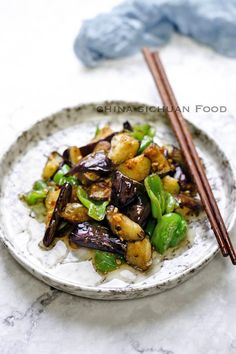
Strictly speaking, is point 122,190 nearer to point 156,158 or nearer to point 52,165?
point 156,158

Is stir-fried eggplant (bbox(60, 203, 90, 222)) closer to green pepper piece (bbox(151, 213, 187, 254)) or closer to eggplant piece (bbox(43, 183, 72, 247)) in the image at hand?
eggplant piece (bbox(43, 183, 72, 247))

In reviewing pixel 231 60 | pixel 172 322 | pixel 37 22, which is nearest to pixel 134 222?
pixel 172 322

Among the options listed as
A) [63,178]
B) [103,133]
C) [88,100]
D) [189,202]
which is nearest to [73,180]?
[63,178]

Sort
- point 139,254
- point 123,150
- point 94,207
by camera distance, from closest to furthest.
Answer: point 139,254 → point 94,207 → point 123,150

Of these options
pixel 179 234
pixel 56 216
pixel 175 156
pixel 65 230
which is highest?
pixel 56 216

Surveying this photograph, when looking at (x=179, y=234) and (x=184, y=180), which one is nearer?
(x=179, y=234)

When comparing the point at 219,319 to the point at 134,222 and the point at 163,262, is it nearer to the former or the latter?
the point at 163,262

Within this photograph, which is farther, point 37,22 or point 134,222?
point 37,22
